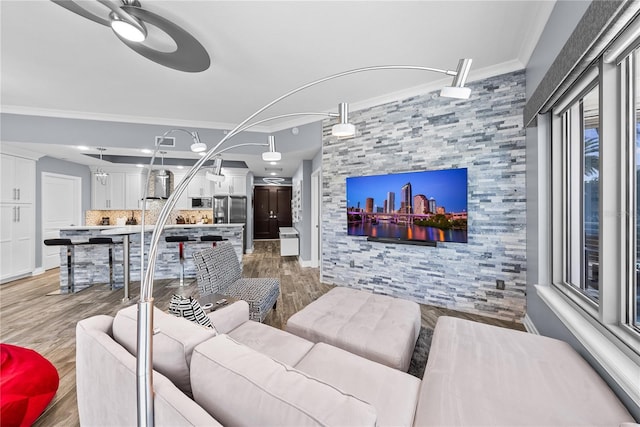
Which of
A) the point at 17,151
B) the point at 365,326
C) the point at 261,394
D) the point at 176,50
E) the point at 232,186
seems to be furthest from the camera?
the point at 232,186

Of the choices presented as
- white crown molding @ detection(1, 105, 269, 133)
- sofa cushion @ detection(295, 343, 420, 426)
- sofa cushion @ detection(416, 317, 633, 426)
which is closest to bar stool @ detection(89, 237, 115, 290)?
white crown molding @ detection(1, 105, 269, 133)

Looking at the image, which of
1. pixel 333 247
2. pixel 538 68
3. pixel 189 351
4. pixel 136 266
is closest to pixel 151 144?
pixel 136 266

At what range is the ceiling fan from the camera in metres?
1.61

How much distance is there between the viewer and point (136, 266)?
169 inches

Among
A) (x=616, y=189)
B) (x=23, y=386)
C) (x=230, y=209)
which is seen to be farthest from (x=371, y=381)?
(x=230, y=209)

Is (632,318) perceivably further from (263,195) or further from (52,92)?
(263,195)

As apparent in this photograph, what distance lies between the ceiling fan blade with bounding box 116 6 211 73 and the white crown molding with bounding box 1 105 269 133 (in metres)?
1.80

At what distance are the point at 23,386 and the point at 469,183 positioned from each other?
3926 millimetres

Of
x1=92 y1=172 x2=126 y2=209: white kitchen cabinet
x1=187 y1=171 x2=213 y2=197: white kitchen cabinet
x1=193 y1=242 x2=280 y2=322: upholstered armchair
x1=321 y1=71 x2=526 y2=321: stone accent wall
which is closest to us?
x1=193 y1=242 x2=280 y2=322: upholstered armchair

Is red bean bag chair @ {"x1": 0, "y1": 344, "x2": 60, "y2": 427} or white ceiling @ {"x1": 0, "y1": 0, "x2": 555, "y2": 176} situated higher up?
white ceiling @ {"x1": 0, "y1": 0, "x2": 555, "y2": 176}

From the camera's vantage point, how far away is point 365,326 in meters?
1.73

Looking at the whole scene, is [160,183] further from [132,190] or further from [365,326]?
[365,326]

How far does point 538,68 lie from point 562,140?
679 millimetres

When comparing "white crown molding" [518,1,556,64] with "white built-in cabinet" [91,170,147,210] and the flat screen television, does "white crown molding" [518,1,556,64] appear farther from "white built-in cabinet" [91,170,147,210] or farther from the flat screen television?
"white built-in cabinet" [91,170,147,210]
